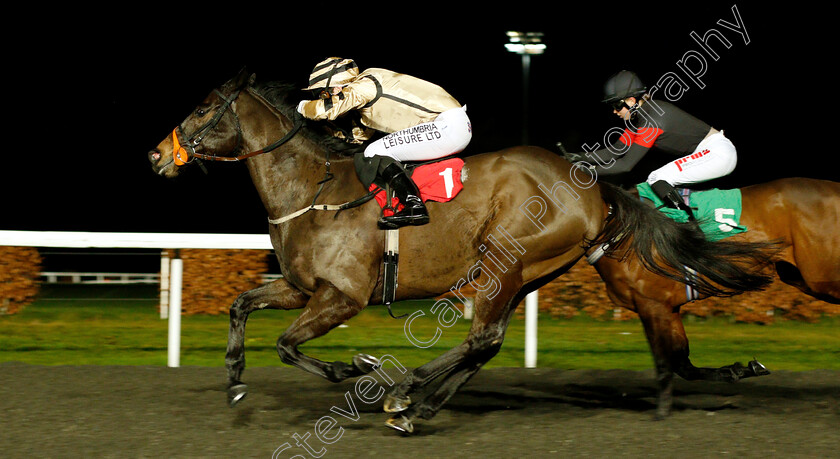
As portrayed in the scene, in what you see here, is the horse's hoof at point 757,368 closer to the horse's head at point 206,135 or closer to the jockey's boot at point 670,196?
the jockey's boot at point 670,196

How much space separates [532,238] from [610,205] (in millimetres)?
492

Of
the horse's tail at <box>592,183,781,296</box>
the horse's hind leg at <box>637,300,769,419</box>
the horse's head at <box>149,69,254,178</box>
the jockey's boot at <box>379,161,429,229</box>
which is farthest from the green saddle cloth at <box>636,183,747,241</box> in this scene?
the horse's head at <box>149,69,254,178</box>

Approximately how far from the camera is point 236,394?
13.9 ft

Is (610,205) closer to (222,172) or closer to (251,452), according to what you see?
(251,452)

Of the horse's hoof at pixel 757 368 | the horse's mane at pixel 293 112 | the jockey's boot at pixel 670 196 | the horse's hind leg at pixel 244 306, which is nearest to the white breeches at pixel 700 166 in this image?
the jockey's boot at pixel 670 196

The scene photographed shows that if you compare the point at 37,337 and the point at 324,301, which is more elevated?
the point at 324,301

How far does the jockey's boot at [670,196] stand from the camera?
4652mm

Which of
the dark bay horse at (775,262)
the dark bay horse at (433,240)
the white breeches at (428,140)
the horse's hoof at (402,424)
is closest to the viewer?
the horse's hoof at (402,424)

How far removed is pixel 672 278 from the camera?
14.6ft

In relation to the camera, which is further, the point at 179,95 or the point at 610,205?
the point at 179,95

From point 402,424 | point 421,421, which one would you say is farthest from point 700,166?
point 402,424

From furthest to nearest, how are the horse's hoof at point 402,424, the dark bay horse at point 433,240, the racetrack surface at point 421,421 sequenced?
the dark bay horse at point 433,240, the horse's hoof at point 402,424, the racetrack surface at point 421,421

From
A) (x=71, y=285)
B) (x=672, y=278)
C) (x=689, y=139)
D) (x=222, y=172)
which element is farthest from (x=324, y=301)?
(x=222, y=172)

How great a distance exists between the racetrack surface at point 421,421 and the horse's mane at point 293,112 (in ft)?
4.68
